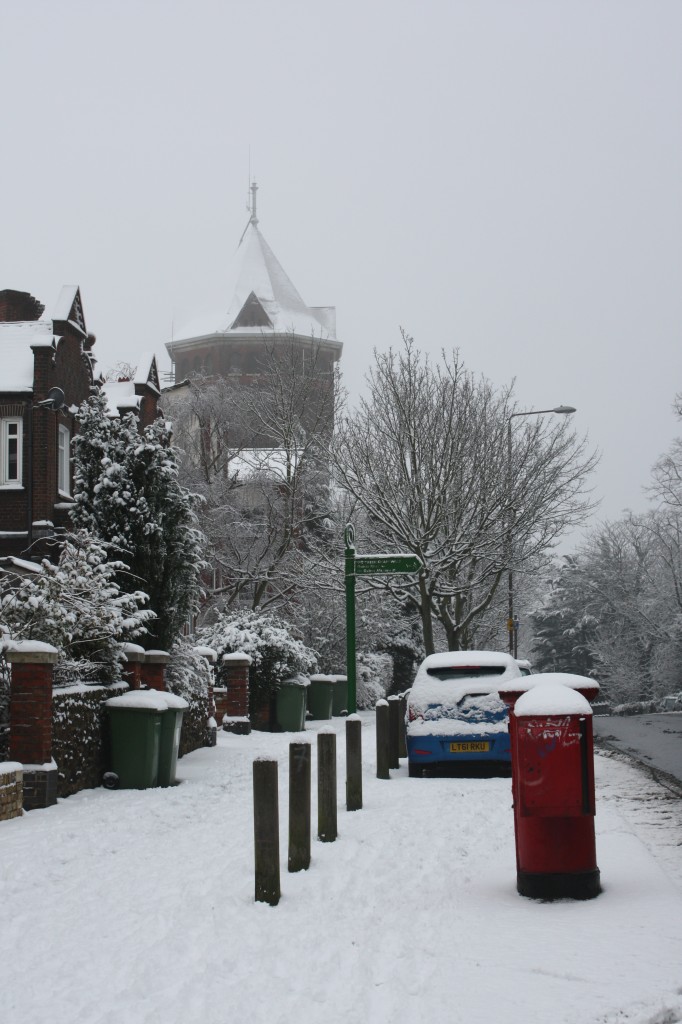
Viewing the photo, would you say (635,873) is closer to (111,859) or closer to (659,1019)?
(659,1019)

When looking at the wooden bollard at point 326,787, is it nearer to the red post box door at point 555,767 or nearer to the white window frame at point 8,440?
the red post box door at point 555,767

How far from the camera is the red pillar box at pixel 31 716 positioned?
11.5 metres

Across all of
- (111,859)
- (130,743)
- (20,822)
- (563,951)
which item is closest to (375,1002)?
(563,951)

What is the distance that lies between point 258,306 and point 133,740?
245 feet

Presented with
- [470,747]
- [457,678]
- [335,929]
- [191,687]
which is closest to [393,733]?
[457,678]

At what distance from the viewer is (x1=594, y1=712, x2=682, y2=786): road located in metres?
17.8

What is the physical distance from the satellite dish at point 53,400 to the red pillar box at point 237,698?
929cm

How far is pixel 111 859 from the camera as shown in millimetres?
9086

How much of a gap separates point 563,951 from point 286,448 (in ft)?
104

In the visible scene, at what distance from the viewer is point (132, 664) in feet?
49.2

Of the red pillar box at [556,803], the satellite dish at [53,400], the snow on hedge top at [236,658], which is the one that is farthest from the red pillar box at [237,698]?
the red pillar box at [556,803]

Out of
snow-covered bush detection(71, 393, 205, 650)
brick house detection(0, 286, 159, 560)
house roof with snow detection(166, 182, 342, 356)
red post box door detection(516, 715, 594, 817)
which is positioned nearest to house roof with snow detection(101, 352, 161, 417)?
brick house detection(0, 286, 159, 560)

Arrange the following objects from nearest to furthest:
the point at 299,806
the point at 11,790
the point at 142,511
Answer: the point at 299,806
the point at 11,790
the point at 142,511

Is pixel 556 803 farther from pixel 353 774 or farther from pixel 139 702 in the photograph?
pixel 139 702
